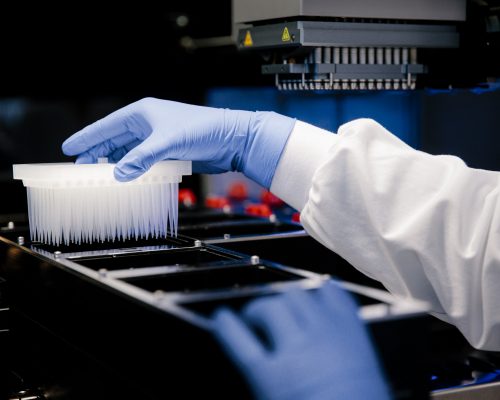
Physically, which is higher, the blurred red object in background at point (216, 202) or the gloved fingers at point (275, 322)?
the gloved fingers at point (275, 322)

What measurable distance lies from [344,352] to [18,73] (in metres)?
2.25

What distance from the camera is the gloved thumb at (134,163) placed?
4.68 ft

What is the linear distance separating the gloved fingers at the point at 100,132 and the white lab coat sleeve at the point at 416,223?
48 cm

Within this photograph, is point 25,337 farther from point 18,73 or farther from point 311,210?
point 18,73

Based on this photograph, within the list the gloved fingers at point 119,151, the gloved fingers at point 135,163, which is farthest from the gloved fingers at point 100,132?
the gloved fingers at point 135,163

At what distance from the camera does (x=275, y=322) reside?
95 centimetres

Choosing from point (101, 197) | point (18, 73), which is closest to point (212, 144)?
point (101, 197)

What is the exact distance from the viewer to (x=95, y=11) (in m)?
2.96

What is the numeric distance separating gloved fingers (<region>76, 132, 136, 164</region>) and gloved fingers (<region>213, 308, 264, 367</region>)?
88 cm

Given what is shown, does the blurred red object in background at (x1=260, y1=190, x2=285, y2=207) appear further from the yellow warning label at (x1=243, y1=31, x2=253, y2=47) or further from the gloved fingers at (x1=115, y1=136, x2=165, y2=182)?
the gloved fingers at (x1=115, y1=136, x2=165, y2=182)

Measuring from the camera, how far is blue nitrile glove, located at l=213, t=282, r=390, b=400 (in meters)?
0.91

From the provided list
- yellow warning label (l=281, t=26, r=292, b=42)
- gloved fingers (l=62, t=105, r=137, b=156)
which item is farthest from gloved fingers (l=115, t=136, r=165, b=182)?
yellow warning label (l=281, t=26, r=292, b=42)

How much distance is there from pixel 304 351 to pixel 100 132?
90 centimetres

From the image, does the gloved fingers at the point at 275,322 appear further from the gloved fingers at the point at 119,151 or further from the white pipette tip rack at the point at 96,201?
the gloved fingers at the point at 119,151
